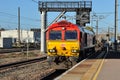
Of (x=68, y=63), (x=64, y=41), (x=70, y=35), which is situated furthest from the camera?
(x=70, y=35)

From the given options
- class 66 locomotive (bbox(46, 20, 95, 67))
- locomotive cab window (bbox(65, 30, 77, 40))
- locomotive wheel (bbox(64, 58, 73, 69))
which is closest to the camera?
locomotive wheel (bbox(64, 58, 73, 69))

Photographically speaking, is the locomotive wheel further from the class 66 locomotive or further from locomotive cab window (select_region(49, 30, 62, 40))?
locomotive cab window (select_region(49, 30, 62, 40))

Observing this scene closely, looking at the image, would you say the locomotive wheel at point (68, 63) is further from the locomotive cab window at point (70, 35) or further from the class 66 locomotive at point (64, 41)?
the locomotive cab window at point (70, 35)

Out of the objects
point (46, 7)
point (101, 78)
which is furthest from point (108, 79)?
point (46, 7)

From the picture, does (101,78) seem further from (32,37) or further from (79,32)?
(32,37)

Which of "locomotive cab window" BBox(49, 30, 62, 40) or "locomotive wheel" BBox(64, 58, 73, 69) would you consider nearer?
"locomotive wheel" BBox(64, 58, 73, 69)

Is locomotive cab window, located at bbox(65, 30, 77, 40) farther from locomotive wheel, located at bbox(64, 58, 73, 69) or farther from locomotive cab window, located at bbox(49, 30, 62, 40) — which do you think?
locomotive wheel, located at bbox(64, 58, 73, 69)

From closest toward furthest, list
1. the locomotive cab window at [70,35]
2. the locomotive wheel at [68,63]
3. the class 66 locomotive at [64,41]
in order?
the locomotive wheel at [68,63]
the class 66 locomotive at [64,41]
the locomotive cab window at [70,35]

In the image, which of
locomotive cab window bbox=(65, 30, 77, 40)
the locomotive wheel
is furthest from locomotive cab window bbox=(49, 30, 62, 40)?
the locomotive wheel

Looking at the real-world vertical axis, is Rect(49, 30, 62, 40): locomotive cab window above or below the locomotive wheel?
above

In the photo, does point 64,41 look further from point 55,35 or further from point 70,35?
point 55,35

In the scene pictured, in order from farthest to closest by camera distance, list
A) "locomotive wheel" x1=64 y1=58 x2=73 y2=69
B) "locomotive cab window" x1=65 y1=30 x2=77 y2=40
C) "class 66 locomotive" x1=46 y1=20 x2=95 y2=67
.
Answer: "locomotive cab window" x1=65 y1=30 x2=77 y2=40 < "class 66 locomotive" x1=46 y1=20 x2=95 y2=67 < "locomotive wheel" x1=64 y1=58 x2=73 y2=69

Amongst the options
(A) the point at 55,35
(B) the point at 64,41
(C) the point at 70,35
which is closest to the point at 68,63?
(B) the point at 64,41

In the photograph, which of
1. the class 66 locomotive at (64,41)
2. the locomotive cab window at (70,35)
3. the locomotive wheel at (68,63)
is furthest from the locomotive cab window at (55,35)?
the locomotive wheel at (68,63)
